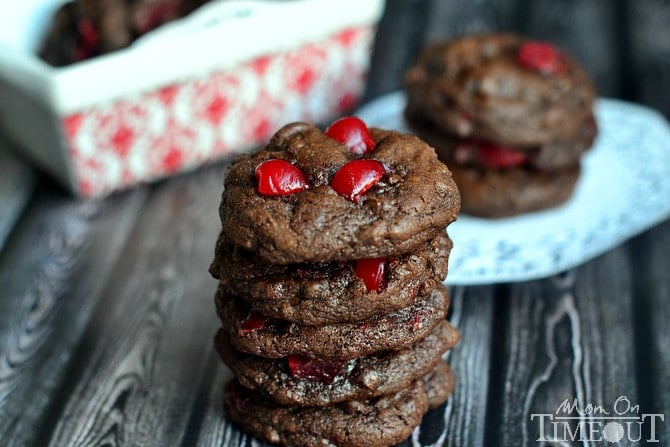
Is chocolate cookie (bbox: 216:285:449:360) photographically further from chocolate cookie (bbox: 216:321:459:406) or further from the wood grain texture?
the wood grain texture

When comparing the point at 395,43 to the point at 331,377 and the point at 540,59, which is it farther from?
the point at 331,377

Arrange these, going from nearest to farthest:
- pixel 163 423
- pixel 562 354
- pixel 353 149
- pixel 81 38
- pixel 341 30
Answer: pixel 353 149, pixel 163 423, pixel 562 354, pixel 81 38, pixel 341 30

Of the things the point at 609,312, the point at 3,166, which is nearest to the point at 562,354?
the point at 609,312

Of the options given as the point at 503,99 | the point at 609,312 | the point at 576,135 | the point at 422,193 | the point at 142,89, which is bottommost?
the point at 609,312

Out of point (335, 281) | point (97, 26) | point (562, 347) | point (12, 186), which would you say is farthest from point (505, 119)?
point (12, 186)

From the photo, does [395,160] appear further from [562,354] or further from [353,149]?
[562,354]

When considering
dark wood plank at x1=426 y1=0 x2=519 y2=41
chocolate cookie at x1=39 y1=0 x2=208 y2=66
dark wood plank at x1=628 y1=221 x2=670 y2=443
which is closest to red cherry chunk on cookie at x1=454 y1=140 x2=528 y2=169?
dark wood plank at x1=628 y1=221 x2=670 y2=443

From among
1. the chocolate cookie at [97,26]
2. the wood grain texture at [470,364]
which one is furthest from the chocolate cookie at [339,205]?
the chocolate cookie at [97,26]
